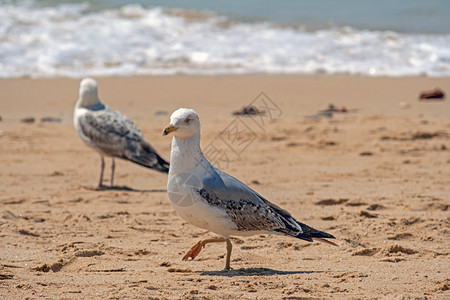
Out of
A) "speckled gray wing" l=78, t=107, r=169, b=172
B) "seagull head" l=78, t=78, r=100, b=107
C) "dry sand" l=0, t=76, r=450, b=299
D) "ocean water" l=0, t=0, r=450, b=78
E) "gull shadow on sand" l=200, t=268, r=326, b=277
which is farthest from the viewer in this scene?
"ocean water" l=0, t=0, r=450, b=78

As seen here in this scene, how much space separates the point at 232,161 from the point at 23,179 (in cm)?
257

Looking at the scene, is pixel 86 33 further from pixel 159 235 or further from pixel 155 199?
pixel 159 235

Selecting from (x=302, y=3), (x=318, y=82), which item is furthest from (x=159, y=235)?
(x=302, y=3)

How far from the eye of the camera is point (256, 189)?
7.07m

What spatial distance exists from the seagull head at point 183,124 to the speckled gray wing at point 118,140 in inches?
124

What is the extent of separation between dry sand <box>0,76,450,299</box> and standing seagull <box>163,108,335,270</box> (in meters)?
0.28

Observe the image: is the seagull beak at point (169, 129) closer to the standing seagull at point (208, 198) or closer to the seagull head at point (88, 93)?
the standing seagull at point (208, 198)

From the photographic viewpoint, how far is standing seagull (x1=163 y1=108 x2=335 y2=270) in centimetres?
427

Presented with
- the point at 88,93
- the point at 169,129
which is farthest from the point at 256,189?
the point at 169,129

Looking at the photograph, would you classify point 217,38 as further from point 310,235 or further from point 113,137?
point 310,235

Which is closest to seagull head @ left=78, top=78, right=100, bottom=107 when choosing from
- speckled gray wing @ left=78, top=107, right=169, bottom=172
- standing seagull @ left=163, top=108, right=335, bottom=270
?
speckled gray wing @ left=78, top=107, right=169, bottom=172

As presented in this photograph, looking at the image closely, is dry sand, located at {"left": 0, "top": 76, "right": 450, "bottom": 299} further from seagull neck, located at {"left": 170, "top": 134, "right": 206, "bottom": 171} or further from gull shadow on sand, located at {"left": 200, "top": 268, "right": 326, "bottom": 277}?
seagull neck, located at {"left": 170, "top": 134, "right": 206, "bottom": 171}

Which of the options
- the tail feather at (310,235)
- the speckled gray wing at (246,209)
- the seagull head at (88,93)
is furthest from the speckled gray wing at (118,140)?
the tail feather at (310,235)

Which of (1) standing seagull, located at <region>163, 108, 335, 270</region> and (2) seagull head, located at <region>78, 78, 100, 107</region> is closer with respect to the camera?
(1) standing seagull, located at <region>163, 108, 335, 270</region>
